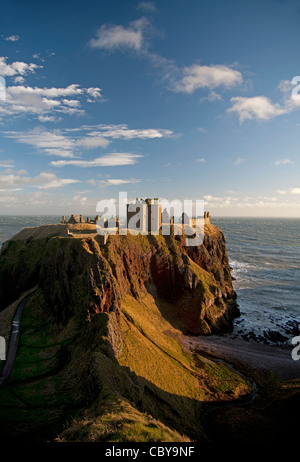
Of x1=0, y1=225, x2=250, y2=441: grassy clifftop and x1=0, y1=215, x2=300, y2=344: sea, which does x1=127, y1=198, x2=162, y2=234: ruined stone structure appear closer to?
x1=0, y1=225, x2=250, y2=441: grassy clifftop

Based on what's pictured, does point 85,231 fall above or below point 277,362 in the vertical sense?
above

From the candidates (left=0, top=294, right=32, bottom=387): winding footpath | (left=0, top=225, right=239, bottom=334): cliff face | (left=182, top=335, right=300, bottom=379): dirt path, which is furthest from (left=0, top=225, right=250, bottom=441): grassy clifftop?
(left=182, top=335, right=300, bottom=379): dirt path

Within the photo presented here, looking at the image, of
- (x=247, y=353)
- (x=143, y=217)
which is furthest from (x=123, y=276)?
(x=247, y=353)

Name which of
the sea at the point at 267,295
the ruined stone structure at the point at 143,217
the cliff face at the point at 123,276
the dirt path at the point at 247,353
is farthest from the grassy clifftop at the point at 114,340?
the sea at the point at 267,295

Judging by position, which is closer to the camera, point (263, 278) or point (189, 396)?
point (189, 396)
